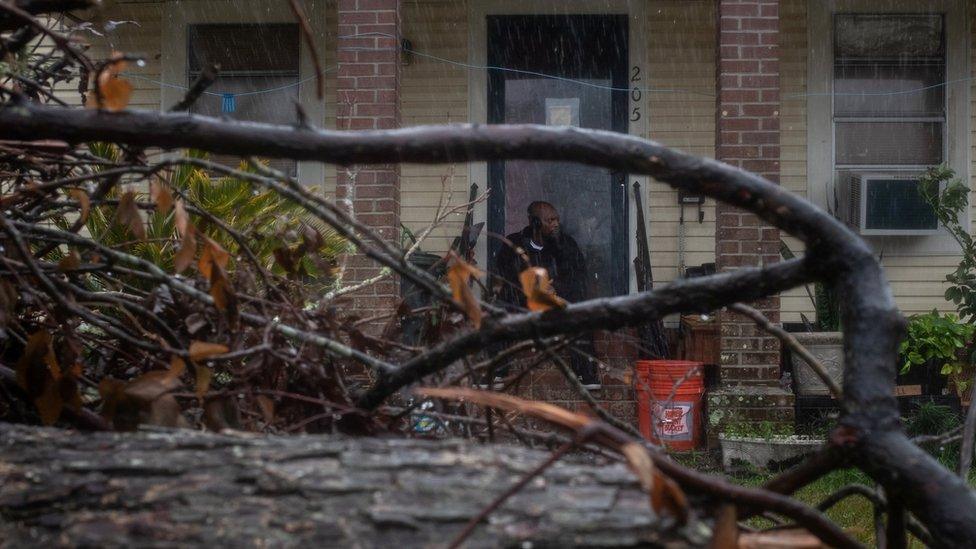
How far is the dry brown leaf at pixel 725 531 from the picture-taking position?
872 mm

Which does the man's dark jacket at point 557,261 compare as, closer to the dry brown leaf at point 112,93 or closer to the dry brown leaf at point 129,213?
the dry brown leaf at point 129,213

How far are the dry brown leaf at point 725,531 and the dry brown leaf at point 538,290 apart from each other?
0.44 meters

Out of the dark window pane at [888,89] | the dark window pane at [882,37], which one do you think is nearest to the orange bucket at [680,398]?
the dark window pane at [888,89]

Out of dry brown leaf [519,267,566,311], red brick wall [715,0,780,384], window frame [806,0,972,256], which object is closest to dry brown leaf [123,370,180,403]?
dry brown leaf [519,267,566,311]

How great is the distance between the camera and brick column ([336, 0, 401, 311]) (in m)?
7.14

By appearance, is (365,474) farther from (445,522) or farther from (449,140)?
(449,140)

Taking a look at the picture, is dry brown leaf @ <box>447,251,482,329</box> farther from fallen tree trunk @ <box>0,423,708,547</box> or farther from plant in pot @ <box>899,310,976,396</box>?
plant in pot @ <box>899,310,976,396</box>

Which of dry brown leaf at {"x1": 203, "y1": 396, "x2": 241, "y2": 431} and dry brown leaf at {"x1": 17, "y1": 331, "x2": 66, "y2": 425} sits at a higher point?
dry brown leaf at {"x1": 17, "y1": 331, "x2": 66, "y2": 425}

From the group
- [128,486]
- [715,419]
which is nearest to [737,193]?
[128,486]

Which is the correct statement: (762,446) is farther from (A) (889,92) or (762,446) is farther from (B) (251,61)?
(B) (251,61)

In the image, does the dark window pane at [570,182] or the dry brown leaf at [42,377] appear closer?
the dry brown leaf at [42,377]

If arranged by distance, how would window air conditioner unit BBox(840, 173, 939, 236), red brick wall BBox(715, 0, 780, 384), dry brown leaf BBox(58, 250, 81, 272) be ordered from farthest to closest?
window air conditioner unit BBox(840, 173, 939, 236), red brick wall BBox(715, 0, 780, 384), dry brown leaf BBox(58, 250, 81, 272)

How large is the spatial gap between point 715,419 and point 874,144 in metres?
3.66

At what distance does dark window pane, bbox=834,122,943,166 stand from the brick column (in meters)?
4.40
